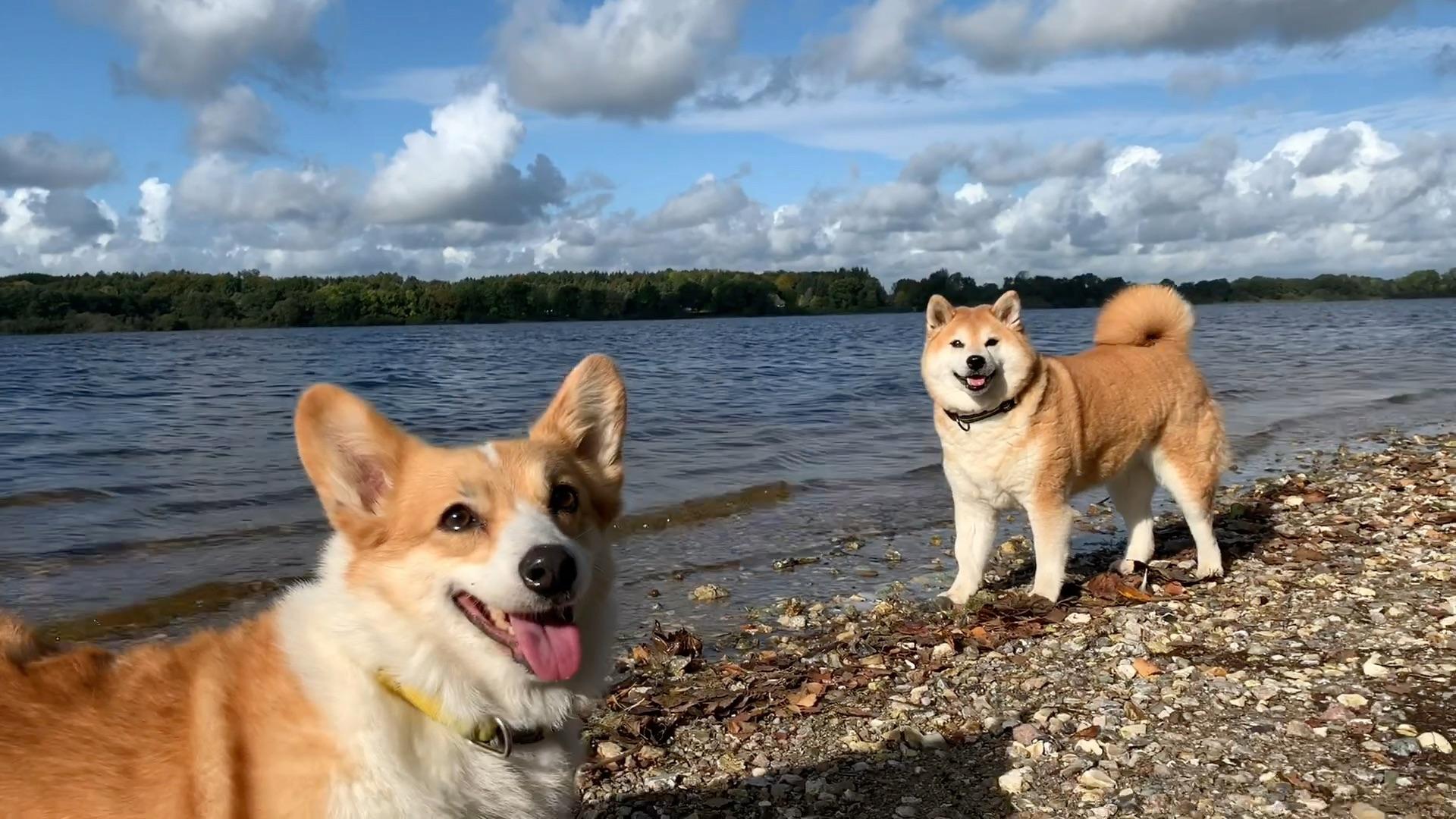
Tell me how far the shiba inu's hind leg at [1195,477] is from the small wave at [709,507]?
16.2 feet

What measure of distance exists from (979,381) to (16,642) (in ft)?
20.8

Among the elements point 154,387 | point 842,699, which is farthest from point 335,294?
point 842,699

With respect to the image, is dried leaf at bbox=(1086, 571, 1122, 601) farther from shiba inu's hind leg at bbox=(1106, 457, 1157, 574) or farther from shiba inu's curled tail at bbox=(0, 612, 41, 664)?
shiba inu's curled tail at bbox=(0, 612, 41, 664)

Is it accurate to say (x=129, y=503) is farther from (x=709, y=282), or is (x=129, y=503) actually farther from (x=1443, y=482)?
(x=709, y=282)

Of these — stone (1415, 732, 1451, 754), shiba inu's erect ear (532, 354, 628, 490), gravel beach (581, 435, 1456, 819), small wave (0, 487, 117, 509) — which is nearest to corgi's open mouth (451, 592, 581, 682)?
shiba inu's erect ear (532, 354, 628, 490)

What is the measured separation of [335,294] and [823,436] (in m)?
61.7

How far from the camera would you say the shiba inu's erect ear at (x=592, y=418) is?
3.73 metres

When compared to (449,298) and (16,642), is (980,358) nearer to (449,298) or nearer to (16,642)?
(16,642)

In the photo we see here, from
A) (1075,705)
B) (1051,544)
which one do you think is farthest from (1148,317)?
(1075,705)

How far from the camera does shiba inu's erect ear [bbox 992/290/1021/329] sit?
8.16 metres

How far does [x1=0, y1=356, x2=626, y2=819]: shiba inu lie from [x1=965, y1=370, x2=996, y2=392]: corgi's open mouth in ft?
16.3

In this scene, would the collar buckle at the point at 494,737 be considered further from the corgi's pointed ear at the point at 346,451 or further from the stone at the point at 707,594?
the stone at the point at 707,594

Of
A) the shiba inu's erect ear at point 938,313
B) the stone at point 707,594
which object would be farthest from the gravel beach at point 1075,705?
the shiba inu's erect ear at point 938,313

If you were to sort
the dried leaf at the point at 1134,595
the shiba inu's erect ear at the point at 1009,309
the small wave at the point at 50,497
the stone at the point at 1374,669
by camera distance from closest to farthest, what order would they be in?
1. the stone at the point at 1374,669
2. the dried leaf at the point at 1134,595
3. the shiba inu's erect ear at the point at 1009,309
4. the small wave at the point at 50,497
